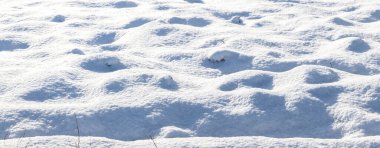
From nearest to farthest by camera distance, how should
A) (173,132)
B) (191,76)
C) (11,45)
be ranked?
(173,132), (191,76), (11,45)

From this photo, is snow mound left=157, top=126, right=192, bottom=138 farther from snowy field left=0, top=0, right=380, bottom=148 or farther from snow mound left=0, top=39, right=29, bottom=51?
snow mound left=0, top=39, right=29, bottom=51

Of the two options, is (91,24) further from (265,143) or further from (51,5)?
(265,143)

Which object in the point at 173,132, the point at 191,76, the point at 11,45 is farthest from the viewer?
the point at 11,45

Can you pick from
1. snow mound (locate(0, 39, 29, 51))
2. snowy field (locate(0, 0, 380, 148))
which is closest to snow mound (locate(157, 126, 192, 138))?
snowy field (locate(0, 0, 380, 148))

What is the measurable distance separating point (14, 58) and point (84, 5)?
1.70 meters

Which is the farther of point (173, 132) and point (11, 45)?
point (11, 45)

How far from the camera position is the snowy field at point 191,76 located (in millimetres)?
2814

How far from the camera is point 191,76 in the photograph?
141 inches

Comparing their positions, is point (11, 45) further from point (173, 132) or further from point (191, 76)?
point (173, 132)

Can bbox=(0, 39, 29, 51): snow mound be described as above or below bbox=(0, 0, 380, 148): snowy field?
below

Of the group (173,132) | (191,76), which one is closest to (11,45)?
(191,76)

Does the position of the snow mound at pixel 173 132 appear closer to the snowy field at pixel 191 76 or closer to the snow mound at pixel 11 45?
the snowy field at pixel 191 76

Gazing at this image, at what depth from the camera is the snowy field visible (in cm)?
281

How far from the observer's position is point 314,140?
260 centimetres
